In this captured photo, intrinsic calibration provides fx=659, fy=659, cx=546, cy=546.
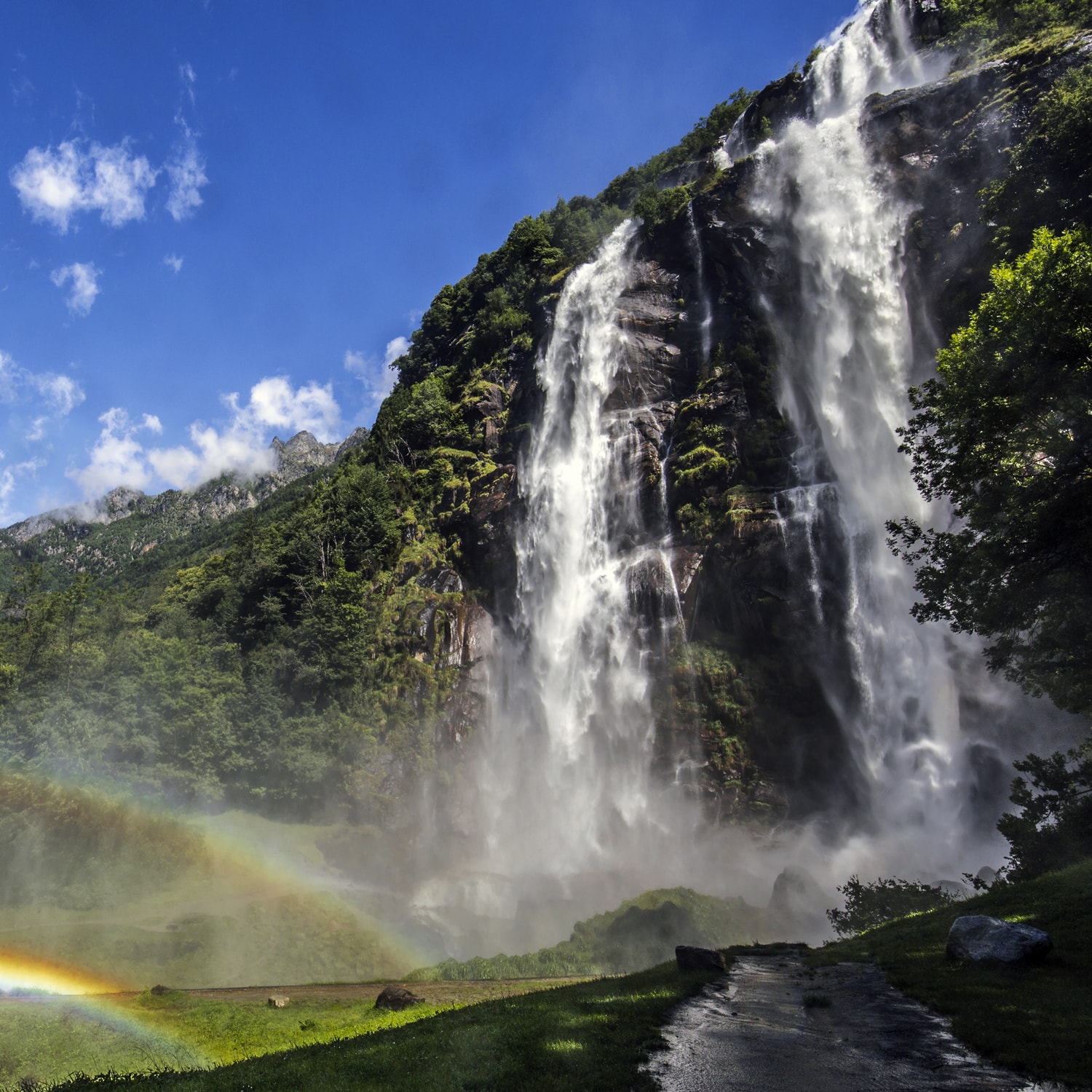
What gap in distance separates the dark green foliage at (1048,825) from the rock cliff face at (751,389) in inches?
655

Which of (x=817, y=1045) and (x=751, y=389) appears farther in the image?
(x=751, y=389)

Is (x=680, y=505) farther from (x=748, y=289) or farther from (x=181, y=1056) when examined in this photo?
(x=181, y=1056)

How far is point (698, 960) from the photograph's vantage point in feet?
52.5

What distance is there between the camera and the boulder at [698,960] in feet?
52.5

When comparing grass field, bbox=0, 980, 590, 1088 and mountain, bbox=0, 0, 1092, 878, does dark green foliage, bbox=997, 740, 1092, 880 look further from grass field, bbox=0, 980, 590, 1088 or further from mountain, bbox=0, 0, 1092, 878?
grass field, bbox=0, 980, 590, 1088

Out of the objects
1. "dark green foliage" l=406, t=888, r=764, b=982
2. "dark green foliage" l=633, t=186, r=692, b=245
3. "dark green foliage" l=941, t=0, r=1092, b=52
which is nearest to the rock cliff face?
"dark green foliage" l=633, t=186, r=692, b=245

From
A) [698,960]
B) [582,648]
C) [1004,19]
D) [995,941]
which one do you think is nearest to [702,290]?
[1004,19]

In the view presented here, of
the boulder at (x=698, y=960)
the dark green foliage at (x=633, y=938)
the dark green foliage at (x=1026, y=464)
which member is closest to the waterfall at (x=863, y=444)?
the dark green foliage at (x=633, y=938)

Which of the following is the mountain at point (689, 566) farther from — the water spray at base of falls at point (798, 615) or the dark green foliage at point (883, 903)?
the dark green foliage at point (883, 903)

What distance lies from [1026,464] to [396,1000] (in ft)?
76.9

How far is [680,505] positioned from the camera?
45125 millimetres

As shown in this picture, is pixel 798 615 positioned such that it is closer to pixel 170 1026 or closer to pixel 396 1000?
pixel 396 1000

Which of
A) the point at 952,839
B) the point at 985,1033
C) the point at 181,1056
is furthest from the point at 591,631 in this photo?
the point at 985,1033

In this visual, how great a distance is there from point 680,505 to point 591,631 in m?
10.6
